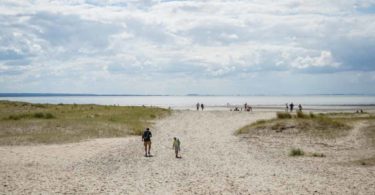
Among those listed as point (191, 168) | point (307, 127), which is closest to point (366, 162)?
point (191, 168)

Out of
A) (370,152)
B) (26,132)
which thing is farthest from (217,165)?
(26,132)

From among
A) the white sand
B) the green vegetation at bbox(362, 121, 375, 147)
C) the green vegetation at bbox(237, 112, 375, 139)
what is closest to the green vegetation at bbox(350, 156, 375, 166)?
the white sand

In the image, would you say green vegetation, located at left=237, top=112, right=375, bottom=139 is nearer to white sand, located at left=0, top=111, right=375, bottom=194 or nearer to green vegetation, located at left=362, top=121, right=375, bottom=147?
green vegetation, located at left=362, top=121, right=375, bottom=147

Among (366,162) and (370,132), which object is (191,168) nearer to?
(366,162)

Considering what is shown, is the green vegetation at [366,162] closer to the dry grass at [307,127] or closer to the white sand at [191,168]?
the white sand at [191,168]

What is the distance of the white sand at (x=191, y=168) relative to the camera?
19344 millimetres

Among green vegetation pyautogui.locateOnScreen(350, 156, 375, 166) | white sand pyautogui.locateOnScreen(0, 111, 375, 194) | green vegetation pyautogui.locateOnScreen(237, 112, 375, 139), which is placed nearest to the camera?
white sand pyautogui.locateOnScreen(0, 111, 375, 194)

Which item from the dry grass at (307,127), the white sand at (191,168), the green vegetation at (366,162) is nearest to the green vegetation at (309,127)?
the dry grass at (307,127)

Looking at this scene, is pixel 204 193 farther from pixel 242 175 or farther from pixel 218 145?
pixel 218 145

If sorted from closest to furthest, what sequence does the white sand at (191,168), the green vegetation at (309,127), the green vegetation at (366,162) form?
the white sand at (191,168) < the green vegetation at (366,162) < the green vegetation at (309,127)

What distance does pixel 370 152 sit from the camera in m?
31.2

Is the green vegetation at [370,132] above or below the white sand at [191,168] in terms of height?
above

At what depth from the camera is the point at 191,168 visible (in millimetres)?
25141

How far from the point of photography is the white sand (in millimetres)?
19344
